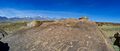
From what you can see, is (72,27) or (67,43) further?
(72,27)

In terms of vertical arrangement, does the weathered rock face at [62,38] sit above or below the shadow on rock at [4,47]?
above

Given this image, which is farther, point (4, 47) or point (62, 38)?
point (4, 47)

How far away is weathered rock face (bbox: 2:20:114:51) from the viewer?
38.3 feet

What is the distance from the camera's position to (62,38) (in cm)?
1198

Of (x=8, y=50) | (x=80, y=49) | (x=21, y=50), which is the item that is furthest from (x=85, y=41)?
(x=8, y=50)

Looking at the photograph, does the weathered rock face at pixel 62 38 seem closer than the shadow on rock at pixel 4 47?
Yes

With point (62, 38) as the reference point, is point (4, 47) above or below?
below

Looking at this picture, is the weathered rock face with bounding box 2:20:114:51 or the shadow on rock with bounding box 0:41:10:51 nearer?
the weathered rock face with bounding box 2:20:114:51

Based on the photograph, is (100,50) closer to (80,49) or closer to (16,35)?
(80,49)

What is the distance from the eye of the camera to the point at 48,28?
1272 cm

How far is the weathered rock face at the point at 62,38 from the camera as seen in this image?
11664 millimetres

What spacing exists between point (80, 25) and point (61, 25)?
91 cm

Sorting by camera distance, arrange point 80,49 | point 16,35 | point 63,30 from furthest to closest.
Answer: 1. point 16,35
2. point 63,30
3. point 80,49

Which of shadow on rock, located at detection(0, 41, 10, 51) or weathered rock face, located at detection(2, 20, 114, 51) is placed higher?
weathered rock face, located at detection(2, 20, 114, 51)
